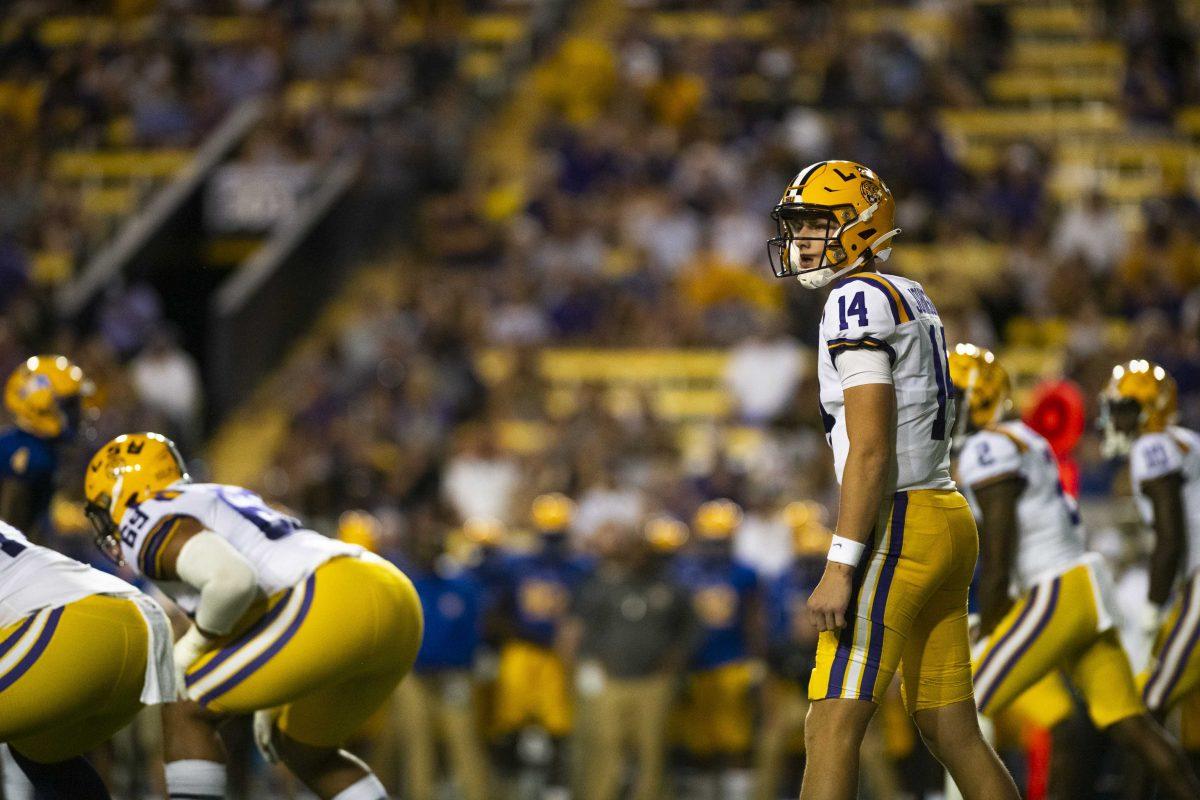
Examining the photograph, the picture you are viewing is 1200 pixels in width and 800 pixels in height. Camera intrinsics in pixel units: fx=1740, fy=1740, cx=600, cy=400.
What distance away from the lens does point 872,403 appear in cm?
469

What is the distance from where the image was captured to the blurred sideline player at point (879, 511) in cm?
468

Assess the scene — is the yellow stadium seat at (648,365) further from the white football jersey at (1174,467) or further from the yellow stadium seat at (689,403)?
the white football jersey at (1174,467)

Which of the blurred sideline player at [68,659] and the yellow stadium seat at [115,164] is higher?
the yellow stadium seat at [115,164]

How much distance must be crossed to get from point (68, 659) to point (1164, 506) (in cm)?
411

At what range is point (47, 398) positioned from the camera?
23.8ft

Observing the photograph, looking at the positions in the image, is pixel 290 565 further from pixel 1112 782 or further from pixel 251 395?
pixel 251 395

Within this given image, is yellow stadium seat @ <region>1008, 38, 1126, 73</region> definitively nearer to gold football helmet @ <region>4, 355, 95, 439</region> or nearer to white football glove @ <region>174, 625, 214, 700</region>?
gold football helmet @ <region>4, 355, 95, 439</region>

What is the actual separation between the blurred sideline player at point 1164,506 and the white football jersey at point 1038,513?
1.29ft

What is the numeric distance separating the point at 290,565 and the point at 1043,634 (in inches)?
109

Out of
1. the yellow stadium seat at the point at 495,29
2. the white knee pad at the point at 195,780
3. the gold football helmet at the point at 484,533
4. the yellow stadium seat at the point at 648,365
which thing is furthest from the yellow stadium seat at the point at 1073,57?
the white knee pad at the point at 195,780

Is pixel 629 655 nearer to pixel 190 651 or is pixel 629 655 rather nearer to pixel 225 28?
pixel 190 651

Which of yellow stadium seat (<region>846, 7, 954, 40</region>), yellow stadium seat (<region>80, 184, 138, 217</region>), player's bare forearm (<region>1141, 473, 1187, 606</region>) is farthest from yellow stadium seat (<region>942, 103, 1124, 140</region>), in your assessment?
player's bare forearm (<region>1141, 473, 1187, 606</region>)

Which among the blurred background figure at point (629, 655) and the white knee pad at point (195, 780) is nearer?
the white knee pad at point (195, 780)

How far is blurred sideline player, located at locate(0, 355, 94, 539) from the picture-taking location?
278 inches
